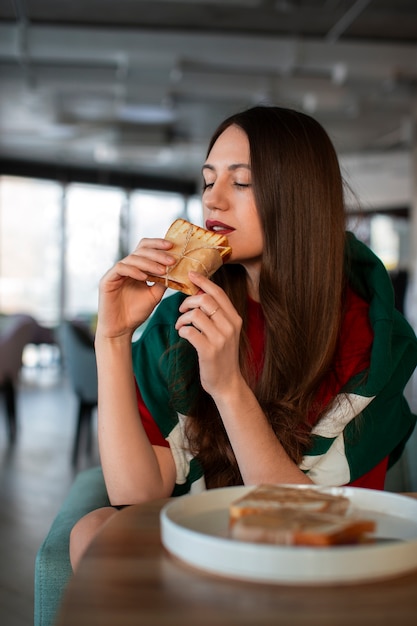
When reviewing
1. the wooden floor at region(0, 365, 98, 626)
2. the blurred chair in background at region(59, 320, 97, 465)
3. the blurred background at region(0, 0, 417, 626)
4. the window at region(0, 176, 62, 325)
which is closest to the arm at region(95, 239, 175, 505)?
the blurred background at region(0, 0, 417, 626)

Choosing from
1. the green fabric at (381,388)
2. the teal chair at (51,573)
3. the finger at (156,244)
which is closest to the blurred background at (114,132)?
the green fabric at (381,388)

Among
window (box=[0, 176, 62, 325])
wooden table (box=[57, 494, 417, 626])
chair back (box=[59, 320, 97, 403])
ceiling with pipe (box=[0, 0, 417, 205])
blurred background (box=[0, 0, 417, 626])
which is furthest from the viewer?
window (box=[0, 176, 62, 325])

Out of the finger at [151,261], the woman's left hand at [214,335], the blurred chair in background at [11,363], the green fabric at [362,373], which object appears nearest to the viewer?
the woman's left hand at [214,335]

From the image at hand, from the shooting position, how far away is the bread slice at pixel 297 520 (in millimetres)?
712

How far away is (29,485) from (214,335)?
12.0 ft

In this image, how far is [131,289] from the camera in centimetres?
159

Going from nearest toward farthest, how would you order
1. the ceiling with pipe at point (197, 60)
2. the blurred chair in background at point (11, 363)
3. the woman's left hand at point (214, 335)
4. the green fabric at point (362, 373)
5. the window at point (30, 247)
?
the woman's left hand at point (214, 335) → the green fabric at point (362, 373) → the blurred chair in background at point (11, 363) → the ceiling with pipe at point (197, 60) → the window at point (30, 247)

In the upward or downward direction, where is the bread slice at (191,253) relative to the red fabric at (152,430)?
upward

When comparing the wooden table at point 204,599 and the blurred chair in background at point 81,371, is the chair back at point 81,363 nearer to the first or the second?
the blurred chair in background at point 81,371

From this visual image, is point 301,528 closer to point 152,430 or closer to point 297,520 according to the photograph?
point 297,520

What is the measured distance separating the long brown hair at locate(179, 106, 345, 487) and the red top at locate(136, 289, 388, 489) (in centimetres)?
3

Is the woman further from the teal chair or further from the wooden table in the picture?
the wooden table

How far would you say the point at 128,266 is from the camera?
146cm

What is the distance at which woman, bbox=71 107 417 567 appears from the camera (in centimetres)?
152
